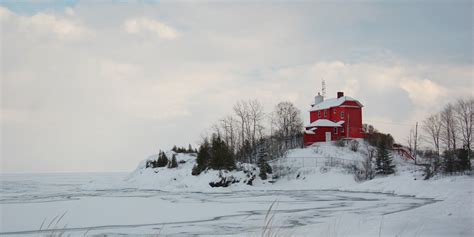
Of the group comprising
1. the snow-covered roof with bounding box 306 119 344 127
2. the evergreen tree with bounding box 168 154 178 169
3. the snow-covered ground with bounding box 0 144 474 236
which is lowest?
the snow-covered ground with bounding box 0 144 474 236

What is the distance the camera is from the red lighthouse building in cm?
5291

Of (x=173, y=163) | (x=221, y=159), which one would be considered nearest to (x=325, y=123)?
(x=221, y=159)

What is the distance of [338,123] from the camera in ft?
178

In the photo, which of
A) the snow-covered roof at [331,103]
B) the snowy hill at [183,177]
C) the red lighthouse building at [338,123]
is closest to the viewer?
the snowy hill at [183,177]

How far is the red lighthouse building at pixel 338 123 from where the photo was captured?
52.9 m

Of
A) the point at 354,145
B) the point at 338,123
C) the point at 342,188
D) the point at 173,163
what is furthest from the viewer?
the point at 338,123

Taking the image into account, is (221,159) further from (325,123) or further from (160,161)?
(325,123)

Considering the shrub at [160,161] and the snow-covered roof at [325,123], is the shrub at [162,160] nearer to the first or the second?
the shrub at [160,161]

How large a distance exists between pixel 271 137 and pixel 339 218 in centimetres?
4288

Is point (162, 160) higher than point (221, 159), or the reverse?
point (221, 159)

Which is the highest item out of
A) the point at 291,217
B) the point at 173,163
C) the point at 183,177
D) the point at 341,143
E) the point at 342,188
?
the point at 341,143

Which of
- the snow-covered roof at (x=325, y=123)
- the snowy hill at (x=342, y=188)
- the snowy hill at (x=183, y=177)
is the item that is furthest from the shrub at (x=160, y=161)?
the snow-covered roof at (x=325, y=123)

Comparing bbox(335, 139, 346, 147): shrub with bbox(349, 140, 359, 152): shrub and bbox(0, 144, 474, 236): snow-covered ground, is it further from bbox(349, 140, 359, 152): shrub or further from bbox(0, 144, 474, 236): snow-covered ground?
bbox(0, 144, 474, 236): snow-covered ground

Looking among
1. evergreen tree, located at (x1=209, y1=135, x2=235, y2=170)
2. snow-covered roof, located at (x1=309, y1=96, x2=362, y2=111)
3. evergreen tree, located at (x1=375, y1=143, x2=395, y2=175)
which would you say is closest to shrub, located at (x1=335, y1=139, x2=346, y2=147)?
snow-covered roof, located at (x1=309, y1=96, x2=362, y2=111)
